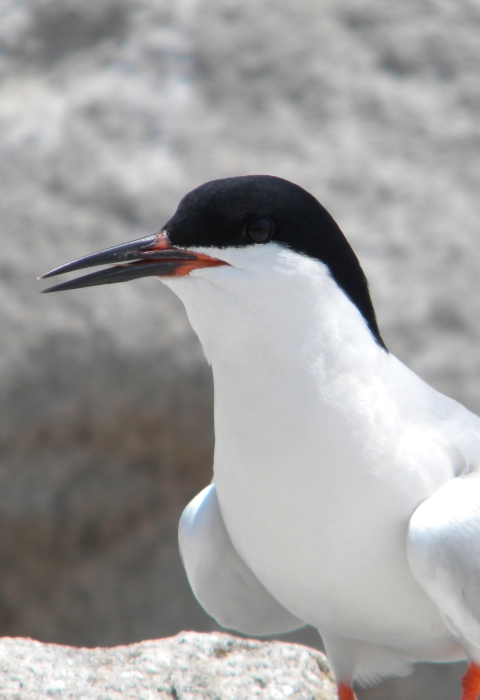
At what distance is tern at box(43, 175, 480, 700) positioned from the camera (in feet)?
5.89

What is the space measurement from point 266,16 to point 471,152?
1144 millimetres

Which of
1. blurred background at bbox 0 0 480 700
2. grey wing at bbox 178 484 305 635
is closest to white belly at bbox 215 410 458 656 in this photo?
grey wing at bbox 178 484 305 635

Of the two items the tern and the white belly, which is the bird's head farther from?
the white belly

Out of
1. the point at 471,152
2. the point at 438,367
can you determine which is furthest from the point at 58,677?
the point at 471,152

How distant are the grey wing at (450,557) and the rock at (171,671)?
552 mm

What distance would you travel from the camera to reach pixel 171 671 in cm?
207

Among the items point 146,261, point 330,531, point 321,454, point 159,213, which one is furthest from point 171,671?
point 159,213

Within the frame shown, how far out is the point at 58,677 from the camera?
1.93m

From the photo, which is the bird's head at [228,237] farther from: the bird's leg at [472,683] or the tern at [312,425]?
the bird's leg at [472,683]

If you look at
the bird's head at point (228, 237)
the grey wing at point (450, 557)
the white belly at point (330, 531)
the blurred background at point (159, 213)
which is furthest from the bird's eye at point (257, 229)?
the blurred background at point (159, 213)

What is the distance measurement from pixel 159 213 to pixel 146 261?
6.41ft

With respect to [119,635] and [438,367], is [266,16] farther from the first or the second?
[119,635]

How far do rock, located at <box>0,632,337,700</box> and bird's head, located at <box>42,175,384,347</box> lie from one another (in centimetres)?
88

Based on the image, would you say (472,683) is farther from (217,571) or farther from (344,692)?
(217,571)
